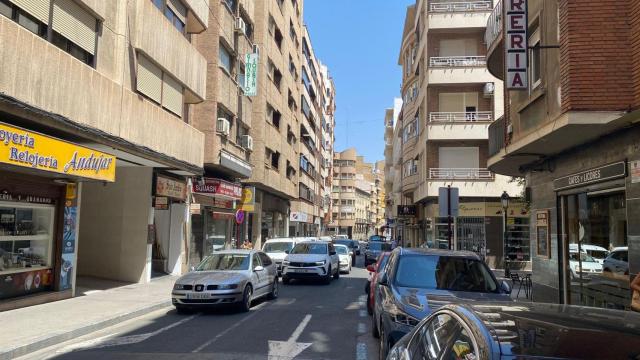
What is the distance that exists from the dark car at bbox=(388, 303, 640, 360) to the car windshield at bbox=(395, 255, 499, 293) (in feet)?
13.1

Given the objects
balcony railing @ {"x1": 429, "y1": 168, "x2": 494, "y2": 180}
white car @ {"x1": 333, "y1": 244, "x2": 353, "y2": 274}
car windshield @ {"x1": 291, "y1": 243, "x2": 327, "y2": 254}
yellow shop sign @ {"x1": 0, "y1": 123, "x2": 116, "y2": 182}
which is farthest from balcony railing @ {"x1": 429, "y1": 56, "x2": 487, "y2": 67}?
yellow shop sign @ {"x1": 0, "y1": 123, "x2": 116, "y2": 182}

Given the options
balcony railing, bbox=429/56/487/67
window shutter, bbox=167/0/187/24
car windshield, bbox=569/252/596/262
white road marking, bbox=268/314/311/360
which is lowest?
white road marking, bbox=268/314/311/360

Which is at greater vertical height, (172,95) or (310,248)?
(172,95)

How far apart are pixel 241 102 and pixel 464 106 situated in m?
14.2

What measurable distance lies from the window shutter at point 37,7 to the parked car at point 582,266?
494 inches

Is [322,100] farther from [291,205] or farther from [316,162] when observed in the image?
[291,205]

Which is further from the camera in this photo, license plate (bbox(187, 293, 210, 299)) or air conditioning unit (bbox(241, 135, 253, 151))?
air conditioning unit (bbox(241, 135, 253, 151))

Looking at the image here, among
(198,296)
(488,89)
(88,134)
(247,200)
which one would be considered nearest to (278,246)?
(247,200)

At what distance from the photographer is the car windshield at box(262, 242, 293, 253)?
78.4 ft

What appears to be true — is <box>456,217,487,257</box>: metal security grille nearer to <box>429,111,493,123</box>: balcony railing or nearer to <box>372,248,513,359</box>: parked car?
<box>429,111,493,123</box>: balcony railing

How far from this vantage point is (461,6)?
3356 centimetres

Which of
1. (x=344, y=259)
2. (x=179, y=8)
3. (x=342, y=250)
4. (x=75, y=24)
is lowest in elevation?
(x=344, y=259)

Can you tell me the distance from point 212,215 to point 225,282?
47.6ft

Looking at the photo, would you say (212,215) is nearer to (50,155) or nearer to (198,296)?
(198,296)
